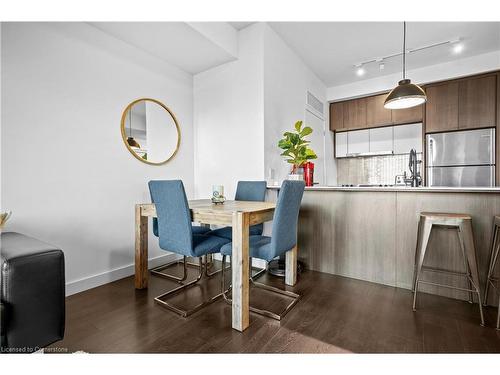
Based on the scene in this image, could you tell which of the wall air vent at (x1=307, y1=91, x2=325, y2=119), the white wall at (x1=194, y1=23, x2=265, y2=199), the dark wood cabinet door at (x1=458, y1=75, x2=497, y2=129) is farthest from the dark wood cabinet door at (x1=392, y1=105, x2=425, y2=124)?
the white wall at (x1=194, y1=23, x2=265, y2=199)

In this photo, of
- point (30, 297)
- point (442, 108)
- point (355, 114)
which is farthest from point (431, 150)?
point (30, 297)

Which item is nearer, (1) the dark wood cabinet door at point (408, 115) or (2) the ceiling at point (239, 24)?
(2) the ceiling at point (239, 24)

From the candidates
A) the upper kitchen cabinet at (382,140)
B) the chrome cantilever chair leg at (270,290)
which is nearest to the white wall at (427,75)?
the upper kitchen cabinet at (382,140)

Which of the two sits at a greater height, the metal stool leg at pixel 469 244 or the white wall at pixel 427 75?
the white wall at pixel 427 75

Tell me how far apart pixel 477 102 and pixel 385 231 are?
2.85 m

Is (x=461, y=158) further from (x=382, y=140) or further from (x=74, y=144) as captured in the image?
(x=74, y=144)

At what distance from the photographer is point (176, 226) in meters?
1.90

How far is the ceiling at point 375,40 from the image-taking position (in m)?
2.92

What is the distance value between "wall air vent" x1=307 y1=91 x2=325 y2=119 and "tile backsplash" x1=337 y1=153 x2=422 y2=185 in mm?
1113

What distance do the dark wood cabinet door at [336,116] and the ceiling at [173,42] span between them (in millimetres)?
2532

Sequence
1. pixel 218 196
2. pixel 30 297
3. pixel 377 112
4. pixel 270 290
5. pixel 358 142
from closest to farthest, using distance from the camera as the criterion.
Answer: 1. pixel 30 297
2. pixel 270 290
3. pixel 218 196
4. pixel 377 112
5. pixel 358 142

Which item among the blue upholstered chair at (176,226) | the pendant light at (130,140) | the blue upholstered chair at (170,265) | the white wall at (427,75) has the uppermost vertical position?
the white wall at (427,75)

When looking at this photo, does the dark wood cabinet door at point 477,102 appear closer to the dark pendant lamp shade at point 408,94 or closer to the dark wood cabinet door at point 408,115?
the dark wood cabinet door at point 408,115
